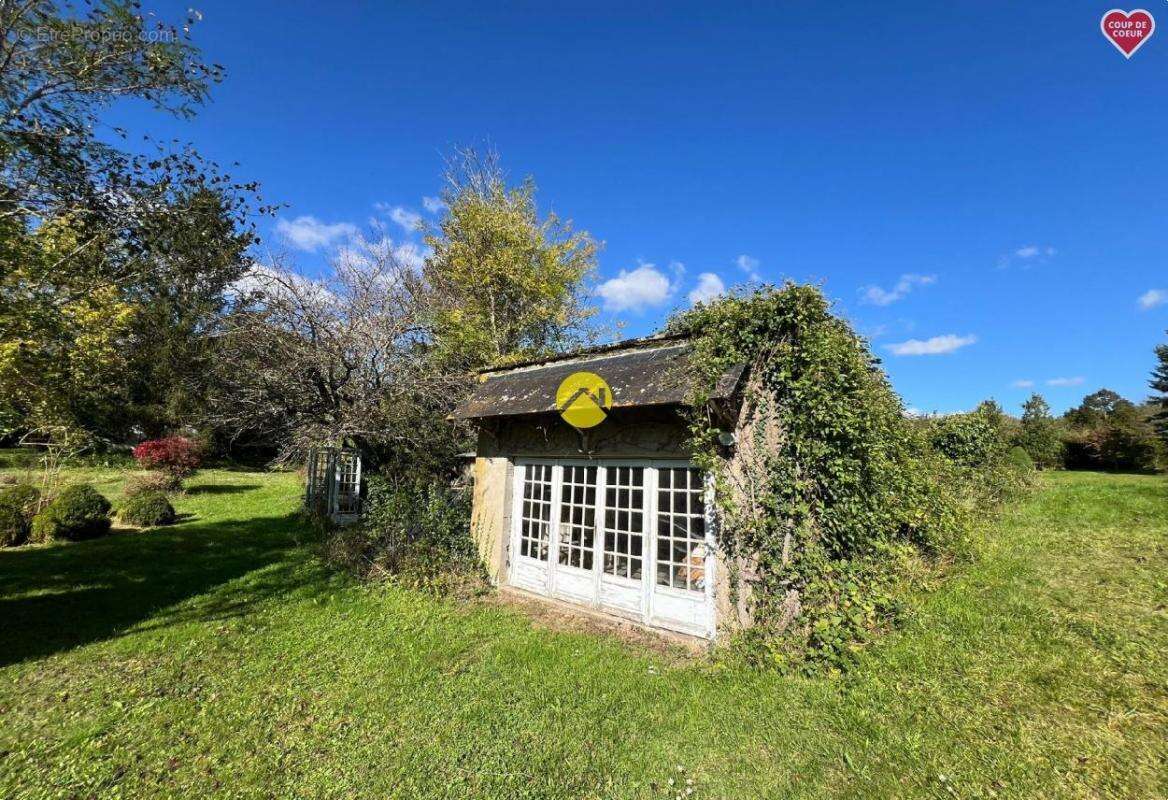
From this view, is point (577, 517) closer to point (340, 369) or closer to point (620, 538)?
point (620, 538)

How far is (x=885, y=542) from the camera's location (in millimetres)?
5488

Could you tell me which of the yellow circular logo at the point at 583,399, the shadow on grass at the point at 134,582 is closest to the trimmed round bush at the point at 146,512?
the shadow on grass at the point at 134,582

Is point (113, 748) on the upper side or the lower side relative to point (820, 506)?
lower

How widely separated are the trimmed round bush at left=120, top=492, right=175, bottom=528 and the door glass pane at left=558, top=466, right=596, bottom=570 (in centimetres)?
1274

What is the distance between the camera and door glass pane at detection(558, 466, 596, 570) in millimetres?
6953

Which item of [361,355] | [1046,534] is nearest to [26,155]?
[361,355]

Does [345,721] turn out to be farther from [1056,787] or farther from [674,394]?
[1056,787]

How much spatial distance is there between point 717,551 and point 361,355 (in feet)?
25.3

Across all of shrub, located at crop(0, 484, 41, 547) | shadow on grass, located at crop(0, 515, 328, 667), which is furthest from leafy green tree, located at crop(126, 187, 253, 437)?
shadow on grass, located at crop(0, 515, 328, 667)

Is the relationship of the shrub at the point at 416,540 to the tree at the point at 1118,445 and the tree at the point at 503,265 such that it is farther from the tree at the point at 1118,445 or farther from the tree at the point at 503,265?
the tree at the point at 1118,445

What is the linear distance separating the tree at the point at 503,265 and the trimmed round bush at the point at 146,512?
32.2 ft

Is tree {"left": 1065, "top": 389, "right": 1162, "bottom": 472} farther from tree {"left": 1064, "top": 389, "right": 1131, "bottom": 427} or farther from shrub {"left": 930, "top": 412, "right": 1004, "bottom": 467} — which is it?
shrub {"left": 930, "top": 412, "right": 1004, "bottom": 467}

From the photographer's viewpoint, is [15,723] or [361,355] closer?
[15,723]

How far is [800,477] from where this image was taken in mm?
5230
